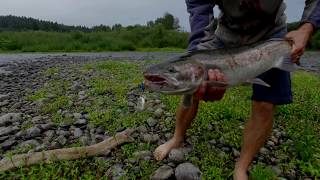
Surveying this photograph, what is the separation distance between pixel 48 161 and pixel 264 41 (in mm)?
2337

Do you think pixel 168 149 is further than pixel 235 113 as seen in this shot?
No

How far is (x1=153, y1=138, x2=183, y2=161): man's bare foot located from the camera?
4.20 meters

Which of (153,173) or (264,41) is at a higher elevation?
(264,41)

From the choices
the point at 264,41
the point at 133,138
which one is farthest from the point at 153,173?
the point at 264,41

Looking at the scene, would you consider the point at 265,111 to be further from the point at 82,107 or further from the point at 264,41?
the point at 82,107

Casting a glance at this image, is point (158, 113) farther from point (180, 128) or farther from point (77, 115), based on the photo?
point (180, 128)

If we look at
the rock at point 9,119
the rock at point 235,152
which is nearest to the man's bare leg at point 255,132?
the rock at point 235,152

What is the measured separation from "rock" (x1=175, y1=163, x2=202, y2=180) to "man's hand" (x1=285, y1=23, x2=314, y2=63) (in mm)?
1366

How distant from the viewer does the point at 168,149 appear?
4.28 meters

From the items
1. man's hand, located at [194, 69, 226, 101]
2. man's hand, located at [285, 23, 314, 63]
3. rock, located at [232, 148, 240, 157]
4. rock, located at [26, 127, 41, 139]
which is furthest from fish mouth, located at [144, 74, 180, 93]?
rock, located at [26, 127, 41, 139]

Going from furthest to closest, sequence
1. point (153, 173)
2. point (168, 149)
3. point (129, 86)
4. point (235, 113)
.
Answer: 1. point (129, 86)
2. point (235, 113)
3. point (168, 149)
4. point (153, 173)

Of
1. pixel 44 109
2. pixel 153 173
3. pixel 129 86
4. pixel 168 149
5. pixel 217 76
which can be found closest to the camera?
pixel 217 76

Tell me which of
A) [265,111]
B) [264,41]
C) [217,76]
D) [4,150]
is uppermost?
[264,41]

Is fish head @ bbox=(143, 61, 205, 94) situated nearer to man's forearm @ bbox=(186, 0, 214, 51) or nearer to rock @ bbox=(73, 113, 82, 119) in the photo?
man's forearm @ bbox=(186, 0, 214, 51)
